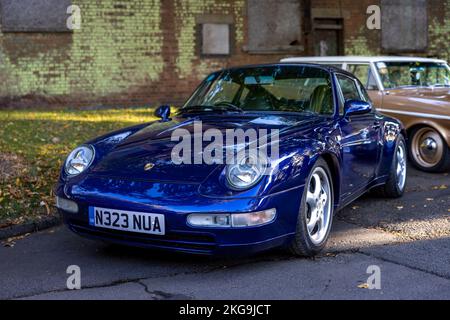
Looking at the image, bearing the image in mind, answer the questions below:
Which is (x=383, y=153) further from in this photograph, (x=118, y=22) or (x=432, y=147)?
(x=118, y=22)

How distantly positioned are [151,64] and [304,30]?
12.6 feet

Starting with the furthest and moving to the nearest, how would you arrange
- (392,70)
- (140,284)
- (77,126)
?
(77,126), (392,70), (140,284)

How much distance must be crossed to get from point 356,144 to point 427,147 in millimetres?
3281

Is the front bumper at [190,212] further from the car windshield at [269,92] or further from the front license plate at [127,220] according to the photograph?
the car windshield at [269,92]

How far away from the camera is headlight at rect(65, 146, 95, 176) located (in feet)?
14.2

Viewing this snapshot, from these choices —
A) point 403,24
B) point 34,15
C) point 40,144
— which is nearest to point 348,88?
point 40,144

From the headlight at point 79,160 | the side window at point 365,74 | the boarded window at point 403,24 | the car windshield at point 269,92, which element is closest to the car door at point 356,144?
the car windshield at point 269,92

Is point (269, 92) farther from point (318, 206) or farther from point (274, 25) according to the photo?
point (274, 25)

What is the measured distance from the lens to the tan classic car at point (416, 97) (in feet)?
25.5

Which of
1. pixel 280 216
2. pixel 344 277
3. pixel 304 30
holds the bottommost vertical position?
pixel 344 277

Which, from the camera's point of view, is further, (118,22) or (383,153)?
(118,22)

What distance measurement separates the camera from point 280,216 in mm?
3830

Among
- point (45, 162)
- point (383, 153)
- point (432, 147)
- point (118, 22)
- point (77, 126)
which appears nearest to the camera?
point (383, 153)
